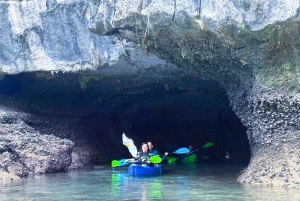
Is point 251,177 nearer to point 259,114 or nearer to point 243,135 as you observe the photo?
point 259,114

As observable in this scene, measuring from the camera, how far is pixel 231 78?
10.4 metres

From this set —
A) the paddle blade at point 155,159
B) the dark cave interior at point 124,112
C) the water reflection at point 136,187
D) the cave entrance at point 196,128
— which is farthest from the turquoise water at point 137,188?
the cave entrance at point 196,128

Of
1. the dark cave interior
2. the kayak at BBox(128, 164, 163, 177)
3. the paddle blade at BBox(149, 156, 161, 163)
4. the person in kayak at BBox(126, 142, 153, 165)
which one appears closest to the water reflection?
the kayak at BBox(128, 164, 163, 177)

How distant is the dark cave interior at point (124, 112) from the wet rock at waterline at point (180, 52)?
1.35ft

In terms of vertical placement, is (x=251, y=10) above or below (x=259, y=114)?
above

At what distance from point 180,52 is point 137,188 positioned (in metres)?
2.88

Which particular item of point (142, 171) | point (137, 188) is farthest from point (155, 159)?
point (137, 188)

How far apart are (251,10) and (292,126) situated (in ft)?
7.36

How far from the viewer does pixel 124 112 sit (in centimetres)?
1589

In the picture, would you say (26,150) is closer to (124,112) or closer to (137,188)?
(137,188)

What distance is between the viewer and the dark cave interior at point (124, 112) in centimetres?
1359

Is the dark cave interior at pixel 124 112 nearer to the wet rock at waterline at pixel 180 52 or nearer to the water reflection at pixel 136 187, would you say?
the wet rock at waterline at pixel 180 52

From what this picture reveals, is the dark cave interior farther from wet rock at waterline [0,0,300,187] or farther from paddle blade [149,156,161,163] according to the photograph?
paddle blade [149,156,161,163]

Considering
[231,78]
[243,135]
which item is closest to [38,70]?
[231,78]
